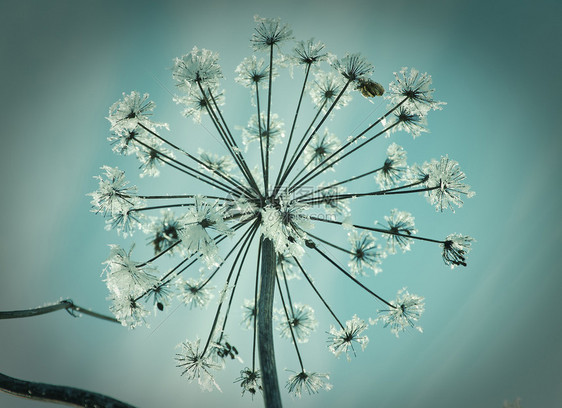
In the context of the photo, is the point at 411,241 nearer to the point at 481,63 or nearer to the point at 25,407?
the point at 481,63

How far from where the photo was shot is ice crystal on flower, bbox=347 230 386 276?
18.7 feet

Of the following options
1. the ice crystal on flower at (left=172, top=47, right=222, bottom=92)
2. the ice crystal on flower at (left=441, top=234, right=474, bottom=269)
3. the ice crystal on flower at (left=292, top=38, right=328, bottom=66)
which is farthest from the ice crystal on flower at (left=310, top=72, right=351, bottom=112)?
the ice crystal on flower at (left=441, top=234, right=474, bottom=269)

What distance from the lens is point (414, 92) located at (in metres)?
5.40

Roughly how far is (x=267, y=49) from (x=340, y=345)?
6052 mm

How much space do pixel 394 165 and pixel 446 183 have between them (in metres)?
1.36

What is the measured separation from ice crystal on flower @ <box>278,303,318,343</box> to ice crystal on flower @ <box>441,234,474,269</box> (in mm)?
3133

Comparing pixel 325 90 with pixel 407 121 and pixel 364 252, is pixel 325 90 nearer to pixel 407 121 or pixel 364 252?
pixel 407 121

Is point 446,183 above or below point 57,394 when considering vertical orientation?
above

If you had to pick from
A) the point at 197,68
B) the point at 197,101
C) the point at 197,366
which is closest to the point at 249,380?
the point at 197,366

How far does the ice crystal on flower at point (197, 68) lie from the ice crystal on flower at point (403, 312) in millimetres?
5589

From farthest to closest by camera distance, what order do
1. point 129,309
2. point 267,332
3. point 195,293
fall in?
1. point 195,293
2. point 129,309
3. point 267,332

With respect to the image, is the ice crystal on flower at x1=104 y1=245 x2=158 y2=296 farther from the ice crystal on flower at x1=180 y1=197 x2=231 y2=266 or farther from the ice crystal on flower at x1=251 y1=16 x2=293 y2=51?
the ice crystal on flower at x1=251 y1=16 x2=293 y2=51

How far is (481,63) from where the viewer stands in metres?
14.1

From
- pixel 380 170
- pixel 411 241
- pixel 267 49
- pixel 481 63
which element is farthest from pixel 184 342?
pixel 481 63
